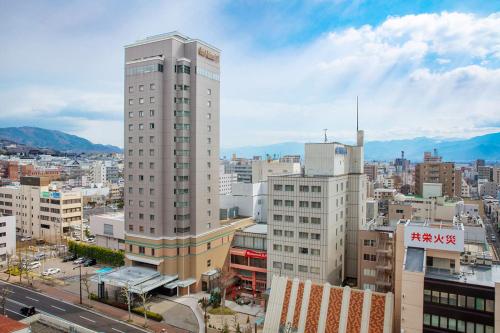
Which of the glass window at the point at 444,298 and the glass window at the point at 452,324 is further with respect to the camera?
the glass window at the point at 444,298

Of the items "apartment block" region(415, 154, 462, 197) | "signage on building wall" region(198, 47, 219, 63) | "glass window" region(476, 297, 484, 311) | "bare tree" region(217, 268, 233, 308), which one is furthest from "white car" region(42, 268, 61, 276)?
"apartment block" region(415, 154, 462, 197)

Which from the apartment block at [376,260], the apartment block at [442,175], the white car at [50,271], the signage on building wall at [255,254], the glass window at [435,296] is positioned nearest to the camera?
the glass window at [435,296]

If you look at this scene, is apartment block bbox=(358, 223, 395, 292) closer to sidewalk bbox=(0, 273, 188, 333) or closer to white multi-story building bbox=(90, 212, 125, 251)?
sidewalk bbox=(0, 273, 188, 333)

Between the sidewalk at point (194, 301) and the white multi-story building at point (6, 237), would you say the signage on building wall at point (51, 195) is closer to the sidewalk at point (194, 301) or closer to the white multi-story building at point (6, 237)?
the white multi-story building at point (6, 237)

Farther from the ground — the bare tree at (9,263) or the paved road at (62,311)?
the bare tree at (9,263)

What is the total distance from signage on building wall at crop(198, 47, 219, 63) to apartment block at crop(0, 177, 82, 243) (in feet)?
172

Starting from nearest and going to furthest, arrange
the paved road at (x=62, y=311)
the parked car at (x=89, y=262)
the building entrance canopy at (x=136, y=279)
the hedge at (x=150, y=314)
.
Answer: the paved road at (x=62, y=311)
the hedge at (x=150, y=314)
the building entrance canopy at (x=136, y=279)
the parked car at (x=89, y=262)

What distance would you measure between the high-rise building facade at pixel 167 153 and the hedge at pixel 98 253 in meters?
10.5

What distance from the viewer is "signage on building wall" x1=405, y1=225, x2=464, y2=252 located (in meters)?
35.6

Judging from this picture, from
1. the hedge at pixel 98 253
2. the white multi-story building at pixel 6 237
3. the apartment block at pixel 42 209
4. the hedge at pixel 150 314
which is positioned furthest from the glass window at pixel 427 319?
the apartment block at pixel 42 209

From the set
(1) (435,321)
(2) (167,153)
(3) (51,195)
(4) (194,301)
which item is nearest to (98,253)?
(3) (51,195)

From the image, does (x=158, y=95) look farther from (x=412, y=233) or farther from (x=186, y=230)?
(x=412, y=233)

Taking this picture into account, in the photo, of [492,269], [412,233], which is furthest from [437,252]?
[492,269]

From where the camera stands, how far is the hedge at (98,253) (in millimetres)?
69500
